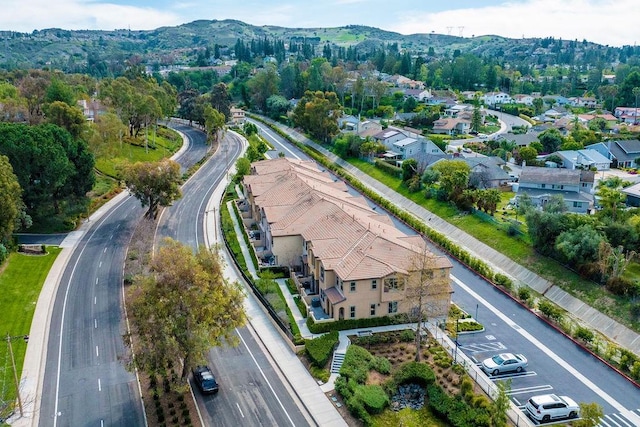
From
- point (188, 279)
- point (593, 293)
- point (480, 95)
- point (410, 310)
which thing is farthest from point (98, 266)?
point (480, 95)

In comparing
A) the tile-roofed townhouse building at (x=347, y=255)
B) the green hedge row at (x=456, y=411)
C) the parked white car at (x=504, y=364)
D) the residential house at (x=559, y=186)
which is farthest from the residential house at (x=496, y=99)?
the green hedge row at (x=456, y=411)

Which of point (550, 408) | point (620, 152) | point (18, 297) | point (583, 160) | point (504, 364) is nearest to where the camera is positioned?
point (550, 408)

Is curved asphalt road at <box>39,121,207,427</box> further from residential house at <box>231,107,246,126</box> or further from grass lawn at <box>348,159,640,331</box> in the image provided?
residential house at <box>231,107,246,126</box>

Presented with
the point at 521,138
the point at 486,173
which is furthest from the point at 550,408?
the point at 521,138

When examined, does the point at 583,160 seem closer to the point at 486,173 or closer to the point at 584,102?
the point at 486,173

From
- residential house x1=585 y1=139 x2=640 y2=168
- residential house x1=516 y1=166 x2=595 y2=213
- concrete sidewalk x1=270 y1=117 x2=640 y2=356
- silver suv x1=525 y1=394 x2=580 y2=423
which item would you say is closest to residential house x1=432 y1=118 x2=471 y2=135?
residential house x1=585 y1=139 x2=640 y2=168

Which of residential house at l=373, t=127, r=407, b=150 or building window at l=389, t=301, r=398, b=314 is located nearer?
building window at l=389, t=301, r=398, b=314
